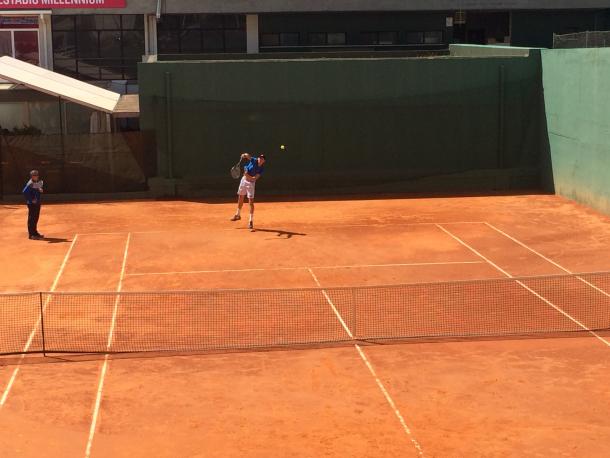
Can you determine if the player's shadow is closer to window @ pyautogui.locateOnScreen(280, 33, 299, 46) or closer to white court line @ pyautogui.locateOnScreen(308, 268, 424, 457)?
white court line @ pyautogui.locateOnScreen(308, 268, 424, 457)

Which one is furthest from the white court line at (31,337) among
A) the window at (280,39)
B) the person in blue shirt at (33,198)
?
the window at (280,39)

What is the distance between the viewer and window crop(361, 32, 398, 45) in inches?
1681

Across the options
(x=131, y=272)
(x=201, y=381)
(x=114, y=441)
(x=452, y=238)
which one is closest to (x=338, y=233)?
(x=452, y=238)

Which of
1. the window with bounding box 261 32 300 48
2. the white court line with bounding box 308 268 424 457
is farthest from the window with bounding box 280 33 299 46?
the white court line with bounding box 308 268 424 457

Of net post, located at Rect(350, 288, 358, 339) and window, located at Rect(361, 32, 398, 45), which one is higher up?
window, located at Rect(361, 32, 398, 45)

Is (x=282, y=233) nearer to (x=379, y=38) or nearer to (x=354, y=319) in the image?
(x=354, y=319)

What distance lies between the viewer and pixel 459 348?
Answer: 46.6 ft

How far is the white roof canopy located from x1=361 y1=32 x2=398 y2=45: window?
14.5m

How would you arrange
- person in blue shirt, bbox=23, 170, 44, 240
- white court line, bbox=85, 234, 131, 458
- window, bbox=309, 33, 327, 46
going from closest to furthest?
1. white court line, bbox=85, 234, 131, 458
2. person in blue shirt, bbox=23, 170, 44, 240
3. window, bbox=309, 33, 327, 46

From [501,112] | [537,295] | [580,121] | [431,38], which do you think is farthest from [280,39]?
[537,295]

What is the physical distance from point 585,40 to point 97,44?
21862mm

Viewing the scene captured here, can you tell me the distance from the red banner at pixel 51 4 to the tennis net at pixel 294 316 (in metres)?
26.0

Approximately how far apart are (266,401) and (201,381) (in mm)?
1166

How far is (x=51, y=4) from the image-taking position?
40156mm
